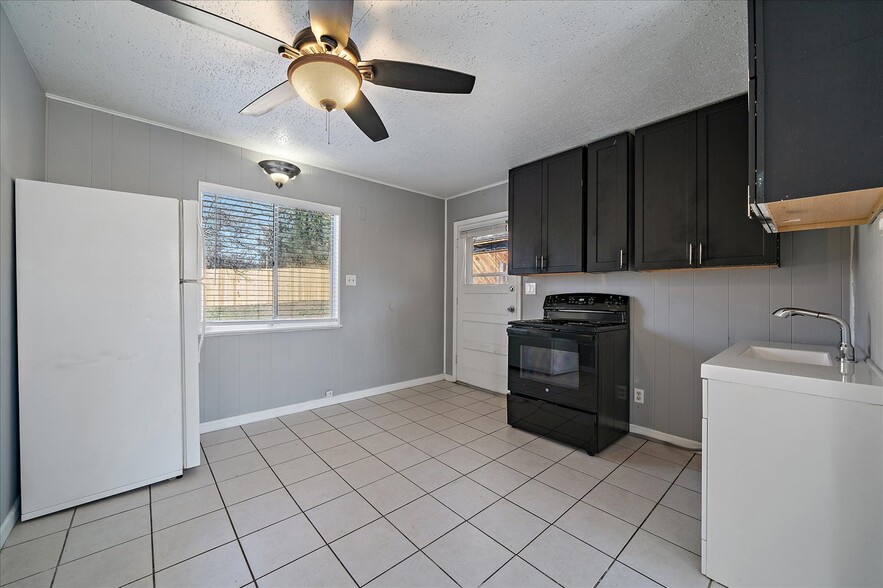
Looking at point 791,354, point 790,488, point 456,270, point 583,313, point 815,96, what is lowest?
point 790,488

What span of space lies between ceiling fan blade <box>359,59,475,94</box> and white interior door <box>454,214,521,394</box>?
8.19ft

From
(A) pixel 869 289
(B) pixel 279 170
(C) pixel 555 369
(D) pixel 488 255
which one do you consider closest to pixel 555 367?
(C) pixel 555 369

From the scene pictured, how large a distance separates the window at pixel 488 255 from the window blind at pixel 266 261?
66.5 inches

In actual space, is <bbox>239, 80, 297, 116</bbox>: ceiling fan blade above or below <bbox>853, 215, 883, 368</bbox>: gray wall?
above

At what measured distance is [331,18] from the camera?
134 cm

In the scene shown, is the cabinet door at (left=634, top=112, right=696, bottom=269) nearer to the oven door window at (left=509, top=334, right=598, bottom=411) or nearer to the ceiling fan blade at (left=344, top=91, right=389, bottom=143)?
the oven door window at (left=509, top=334, right=598, bottom=411)

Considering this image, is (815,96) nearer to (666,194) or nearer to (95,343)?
(666,194)

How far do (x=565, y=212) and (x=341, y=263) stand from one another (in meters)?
2.34

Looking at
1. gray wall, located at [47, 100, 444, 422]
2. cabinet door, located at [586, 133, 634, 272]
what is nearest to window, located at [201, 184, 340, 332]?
gray wall, located at [47, 100, 444, 422]

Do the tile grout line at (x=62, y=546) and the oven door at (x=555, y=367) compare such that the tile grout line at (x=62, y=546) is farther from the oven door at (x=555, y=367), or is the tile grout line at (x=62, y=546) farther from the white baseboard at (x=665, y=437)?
the white baseboard at (x=665, y=437)

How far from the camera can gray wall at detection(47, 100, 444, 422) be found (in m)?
2.55

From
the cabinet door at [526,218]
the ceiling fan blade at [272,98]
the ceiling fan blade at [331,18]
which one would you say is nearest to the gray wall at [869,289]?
the cabinet door at [526,218]

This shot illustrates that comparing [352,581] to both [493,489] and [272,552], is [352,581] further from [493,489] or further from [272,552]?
[493,489]

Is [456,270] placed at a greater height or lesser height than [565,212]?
lesser
